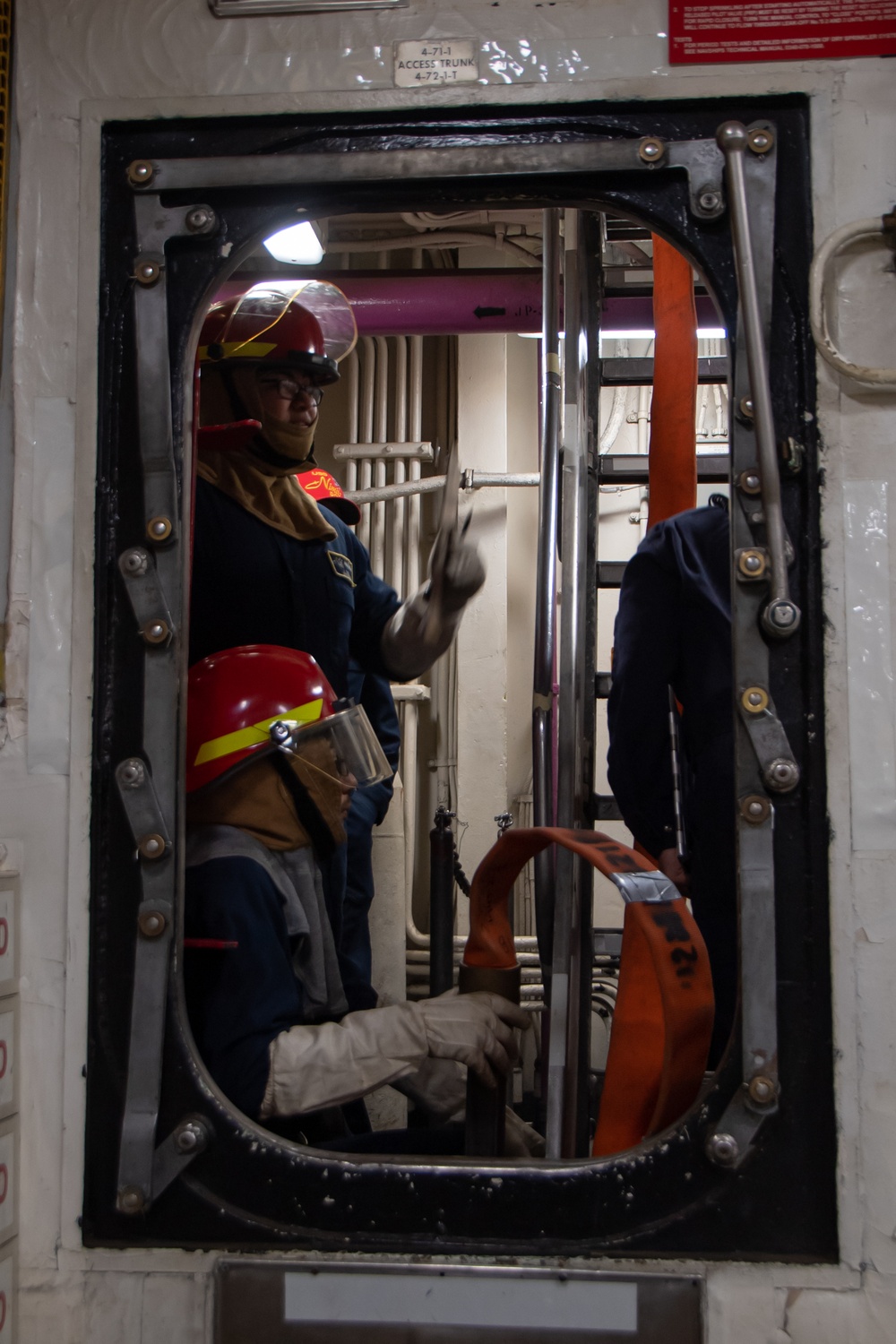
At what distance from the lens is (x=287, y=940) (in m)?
1.61

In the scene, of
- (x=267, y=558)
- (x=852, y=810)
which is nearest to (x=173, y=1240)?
(x=852, y=810)

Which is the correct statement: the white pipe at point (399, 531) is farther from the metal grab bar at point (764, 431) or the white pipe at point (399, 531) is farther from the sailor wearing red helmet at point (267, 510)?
the metal grab bar at point (764, 431)

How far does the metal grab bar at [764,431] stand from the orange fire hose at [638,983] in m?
0.39

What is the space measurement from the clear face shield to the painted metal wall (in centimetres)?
Result: 42

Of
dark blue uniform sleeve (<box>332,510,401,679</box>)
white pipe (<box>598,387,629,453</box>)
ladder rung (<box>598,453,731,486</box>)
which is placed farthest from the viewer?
white pipe (<box>598,387,629,453</box>)

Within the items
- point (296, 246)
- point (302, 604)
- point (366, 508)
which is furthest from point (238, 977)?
point (366, 508)

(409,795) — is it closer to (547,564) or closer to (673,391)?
(547,564)

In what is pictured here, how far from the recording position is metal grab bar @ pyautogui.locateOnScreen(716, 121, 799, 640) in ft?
4.00

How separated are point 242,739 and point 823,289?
1.07 meters

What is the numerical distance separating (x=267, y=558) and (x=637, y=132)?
1.34 meters

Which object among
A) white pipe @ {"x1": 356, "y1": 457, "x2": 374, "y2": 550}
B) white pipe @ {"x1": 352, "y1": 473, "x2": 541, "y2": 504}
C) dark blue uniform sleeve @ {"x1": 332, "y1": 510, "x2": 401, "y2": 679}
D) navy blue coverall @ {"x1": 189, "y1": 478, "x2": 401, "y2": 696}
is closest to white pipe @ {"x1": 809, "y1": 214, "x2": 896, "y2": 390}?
navy blue coverall @ {"x1": 189, "y1": 478, "x2": 401, "y2": 696}

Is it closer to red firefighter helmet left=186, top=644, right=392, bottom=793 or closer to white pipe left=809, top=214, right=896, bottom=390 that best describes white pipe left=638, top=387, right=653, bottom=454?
red firefighter helmet left=186, top=644, right=392, bottom=793

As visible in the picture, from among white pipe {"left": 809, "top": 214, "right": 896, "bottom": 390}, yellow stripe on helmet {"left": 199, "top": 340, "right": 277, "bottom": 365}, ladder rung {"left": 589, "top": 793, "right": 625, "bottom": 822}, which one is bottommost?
ladder rung {"left": 589, "top": 793, "right": 625, "bottom": 822}

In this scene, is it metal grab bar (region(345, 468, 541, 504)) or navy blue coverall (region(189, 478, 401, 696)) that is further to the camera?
metal grab bar (region(345, 468, 541, 504))
